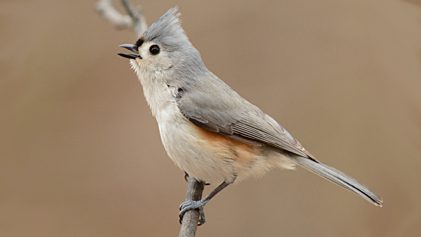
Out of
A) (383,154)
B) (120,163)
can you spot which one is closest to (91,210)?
(120,163)

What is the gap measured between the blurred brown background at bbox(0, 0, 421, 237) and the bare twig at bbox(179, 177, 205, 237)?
0.91 m

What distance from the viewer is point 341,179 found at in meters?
2.91

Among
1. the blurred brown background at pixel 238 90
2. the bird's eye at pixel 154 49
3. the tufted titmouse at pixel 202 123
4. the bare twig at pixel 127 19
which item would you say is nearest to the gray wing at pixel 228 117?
the tufted titmouse at pixel 202 123

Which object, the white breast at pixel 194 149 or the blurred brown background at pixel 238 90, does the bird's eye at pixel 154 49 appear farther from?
the blurred brown background at pixel 238 90

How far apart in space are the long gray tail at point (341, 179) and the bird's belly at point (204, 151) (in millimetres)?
189

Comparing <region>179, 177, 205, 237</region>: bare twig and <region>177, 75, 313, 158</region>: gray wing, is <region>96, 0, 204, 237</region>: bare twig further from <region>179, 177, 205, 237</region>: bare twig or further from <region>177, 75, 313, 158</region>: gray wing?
<region>177, 75, 313, 158</region>: gray wing

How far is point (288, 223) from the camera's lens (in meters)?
3.94

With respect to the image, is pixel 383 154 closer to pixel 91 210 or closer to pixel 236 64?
pixel 236 64

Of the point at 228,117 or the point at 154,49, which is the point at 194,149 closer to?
the point at 228,117

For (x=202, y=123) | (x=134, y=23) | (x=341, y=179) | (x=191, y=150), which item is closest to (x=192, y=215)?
(x=191, y=150)

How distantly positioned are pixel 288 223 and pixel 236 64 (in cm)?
96

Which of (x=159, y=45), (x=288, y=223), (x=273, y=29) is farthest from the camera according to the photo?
(x=273, y=29)

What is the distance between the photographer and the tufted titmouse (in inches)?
115

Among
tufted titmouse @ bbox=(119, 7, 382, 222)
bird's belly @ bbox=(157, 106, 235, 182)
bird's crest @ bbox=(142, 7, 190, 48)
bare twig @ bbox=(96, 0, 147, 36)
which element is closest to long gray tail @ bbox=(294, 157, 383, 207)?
tufted titmouse @ bbox=(119, 7, 382, 222)
